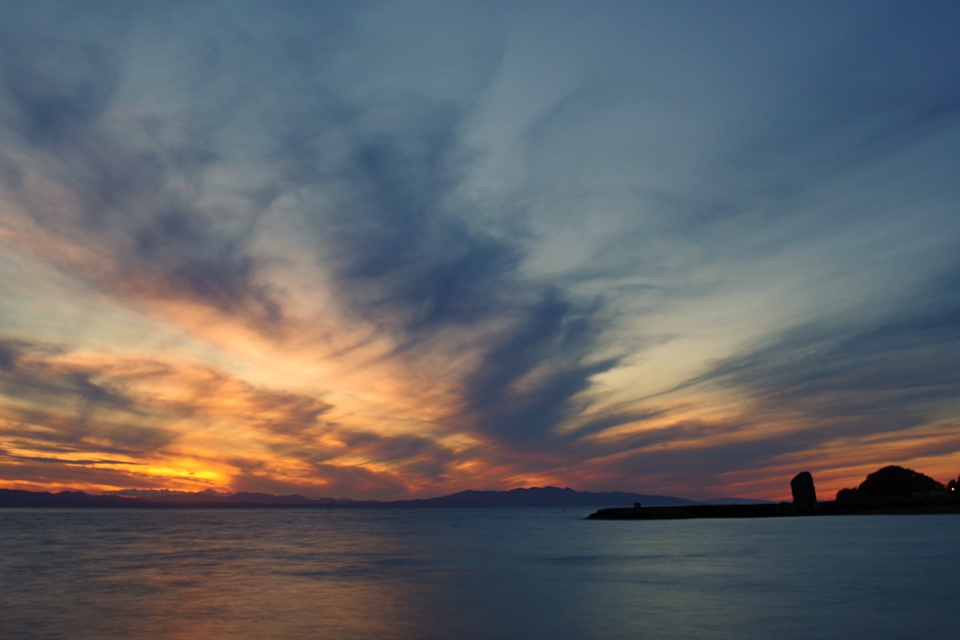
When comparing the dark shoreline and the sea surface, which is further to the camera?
the dark shoreline

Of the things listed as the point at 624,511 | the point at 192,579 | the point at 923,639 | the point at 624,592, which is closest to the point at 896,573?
the point at 624,592

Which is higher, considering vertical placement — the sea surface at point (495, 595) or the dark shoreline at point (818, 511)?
the dark shoreline at point (818, 511)

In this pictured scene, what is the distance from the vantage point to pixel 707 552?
5562cm

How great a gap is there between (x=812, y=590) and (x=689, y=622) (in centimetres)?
1092

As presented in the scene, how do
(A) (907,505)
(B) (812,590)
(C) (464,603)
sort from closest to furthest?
(C) (464,603), (B) (812,590), (A) (907,505)

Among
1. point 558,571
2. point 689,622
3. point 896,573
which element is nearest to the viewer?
point 689,622

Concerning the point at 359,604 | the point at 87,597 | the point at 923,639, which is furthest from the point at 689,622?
the point at 87,597

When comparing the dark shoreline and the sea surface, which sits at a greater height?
the dark shoreline

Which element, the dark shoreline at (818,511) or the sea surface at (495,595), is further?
the dark shoreline at (818,511)

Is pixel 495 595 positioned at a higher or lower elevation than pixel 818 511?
lower

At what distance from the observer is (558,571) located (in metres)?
42.7

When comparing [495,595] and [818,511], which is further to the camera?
[818,511]

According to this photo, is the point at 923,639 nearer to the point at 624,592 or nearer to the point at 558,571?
the point at 624,592

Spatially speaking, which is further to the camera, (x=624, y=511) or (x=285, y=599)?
(x=624, y=511)
